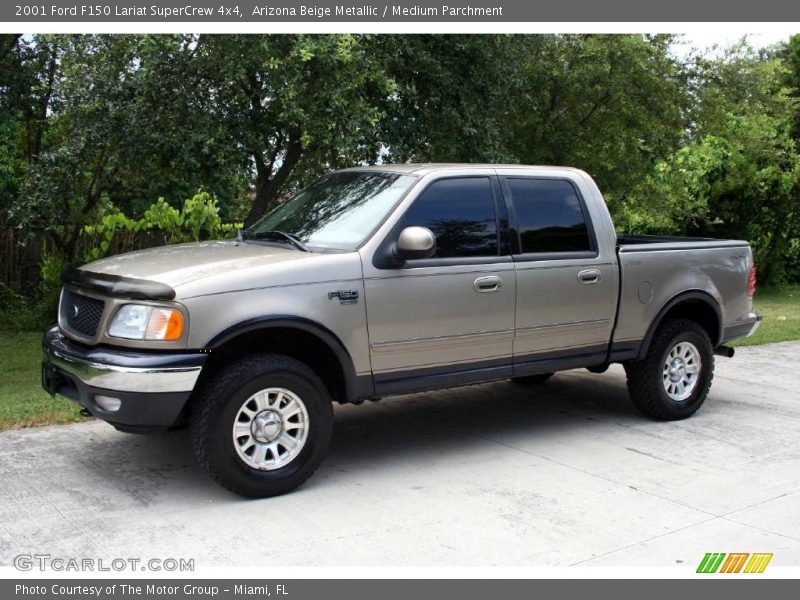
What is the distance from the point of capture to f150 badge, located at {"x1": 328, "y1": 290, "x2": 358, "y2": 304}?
563cm

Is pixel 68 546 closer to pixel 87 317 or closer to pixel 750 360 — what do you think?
pixel 87 317

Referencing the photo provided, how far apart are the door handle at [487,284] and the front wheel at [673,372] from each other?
1735 millimetres

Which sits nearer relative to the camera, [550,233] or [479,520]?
[479,520]

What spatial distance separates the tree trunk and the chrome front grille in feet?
19.7

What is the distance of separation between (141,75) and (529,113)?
6802 mm

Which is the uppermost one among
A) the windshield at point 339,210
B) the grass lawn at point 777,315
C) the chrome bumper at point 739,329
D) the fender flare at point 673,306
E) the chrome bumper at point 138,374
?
the windshield at point 339,210

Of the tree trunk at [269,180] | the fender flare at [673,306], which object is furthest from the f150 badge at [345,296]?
the tree trunk at [269,180]

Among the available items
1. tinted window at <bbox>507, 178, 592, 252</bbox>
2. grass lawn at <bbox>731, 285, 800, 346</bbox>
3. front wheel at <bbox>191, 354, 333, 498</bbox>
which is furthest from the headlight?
grass lawn at <bbox>731, 285, 800, 346</bbox>

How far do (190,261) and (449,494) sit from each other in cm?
216

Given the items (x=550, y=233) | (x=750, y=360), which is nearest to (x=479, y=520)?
(x=550, y=233)

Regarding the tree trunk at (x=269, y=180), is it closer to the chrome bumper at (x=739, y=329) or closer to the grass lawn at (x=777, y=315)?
the chrome bumper at (x=739, y=329)

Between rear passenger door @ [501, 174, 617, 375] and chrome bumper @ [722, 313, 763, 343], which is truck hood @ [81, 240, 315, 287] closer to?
rear passenger door @ [501, 174, 617, 375]

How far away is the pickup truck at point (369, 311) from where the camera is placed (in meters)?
5.24

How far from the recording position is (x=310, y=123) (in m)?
9.65
